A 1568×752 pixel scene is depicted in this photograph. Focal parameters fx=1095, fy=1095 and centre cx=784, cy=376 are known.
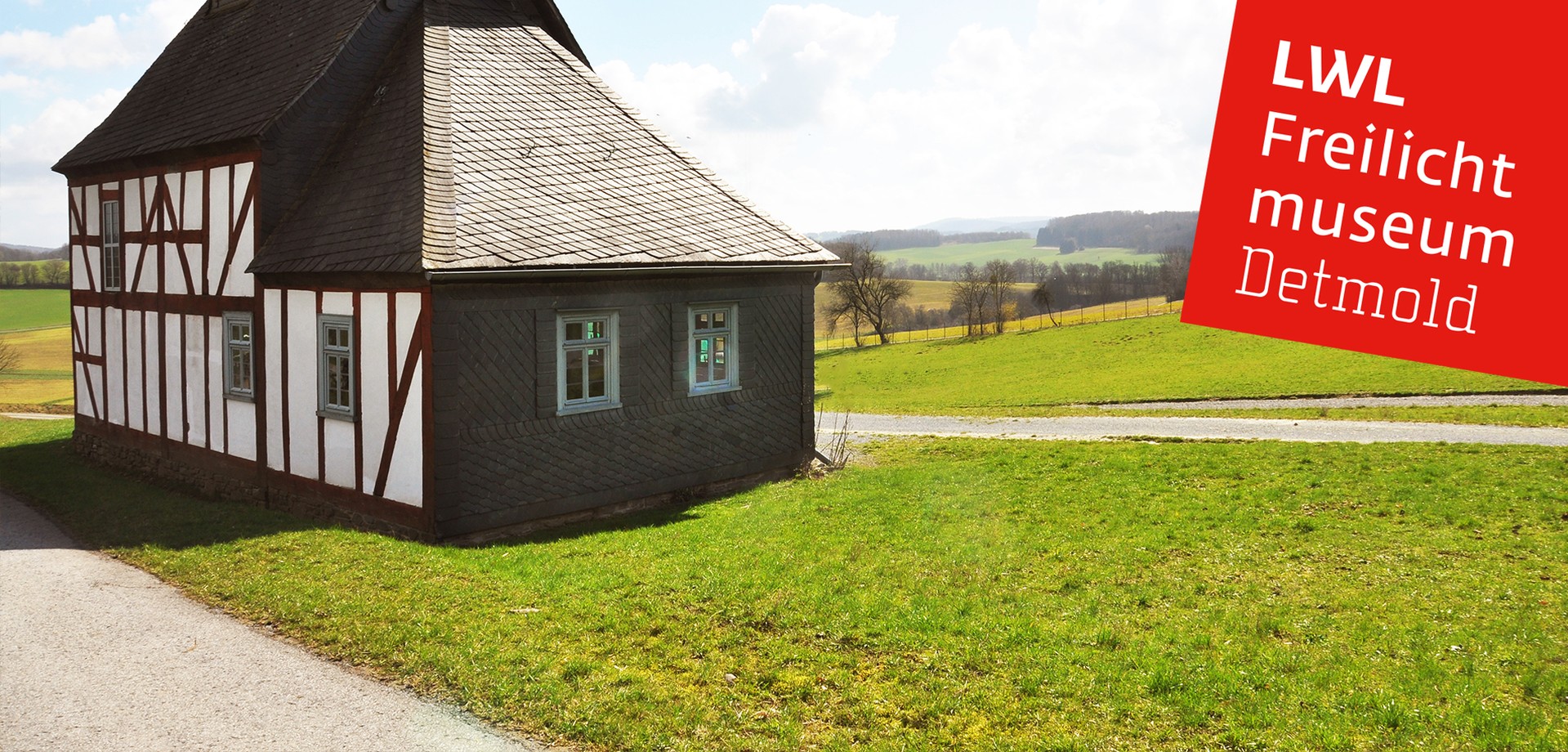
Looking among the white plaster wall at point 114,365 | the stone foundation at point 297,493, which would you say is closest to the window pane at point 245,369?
the stone foundation at point 297,493

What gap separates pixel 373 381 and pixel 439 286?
2.04 m

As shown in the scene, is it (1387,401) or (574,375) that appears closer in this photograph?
(574,375)

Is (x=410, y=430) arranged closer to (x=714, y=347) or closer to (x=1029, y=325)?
(x=714, y=347)

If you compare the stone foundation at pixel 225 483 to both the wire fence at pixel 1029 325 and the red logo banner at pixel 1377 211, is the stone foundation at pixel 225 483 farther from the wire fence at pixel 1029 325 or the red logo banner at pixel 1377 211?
the wire fence at pixel 1029 325

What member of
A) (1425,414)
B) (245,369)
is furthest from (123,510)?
(1425,414)

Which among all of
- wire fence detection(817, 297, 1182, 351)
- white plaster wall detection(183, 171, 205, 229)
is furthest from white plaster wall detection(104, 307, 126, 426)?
wire fence detection(817, 297, 1182, 351)

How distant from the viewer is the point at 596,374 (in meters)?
15.6

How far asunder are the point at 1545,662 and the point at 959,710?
494 cm

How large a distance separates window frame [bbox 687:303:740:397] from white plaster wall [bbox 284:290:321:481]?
5.39 m

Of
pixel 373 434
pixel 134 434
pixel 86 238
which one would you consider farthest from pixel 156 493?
pixel 86 238

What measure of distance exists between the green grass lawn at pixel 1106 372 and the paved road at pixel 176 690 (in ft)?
80.9

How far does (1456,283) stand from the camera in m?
14.2

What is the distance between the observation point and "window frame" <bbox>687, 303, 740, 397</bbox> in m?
16.9

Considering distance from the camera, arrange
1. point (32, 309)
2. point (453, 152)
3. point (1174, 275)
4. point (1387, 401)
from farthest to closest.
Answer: point (1174, 275)
point (32, 309)
point (1387, 401)
point (453, 152)
